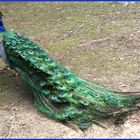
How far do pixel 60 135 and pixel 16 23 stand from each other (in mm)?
4998

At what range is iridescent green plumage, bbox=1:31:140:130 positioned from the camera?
4719mm

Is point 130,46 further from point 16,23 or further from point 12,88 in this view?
point 16,23

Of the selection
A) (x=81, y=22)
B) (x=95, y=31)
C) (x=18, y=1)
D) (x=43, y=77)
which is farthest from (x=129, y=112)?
(x=18, y=1)

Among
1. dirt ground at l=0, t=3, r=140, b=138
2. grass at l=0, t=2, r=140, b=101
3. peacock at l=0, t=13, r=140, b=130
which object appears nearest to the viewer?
peacock at l=0, t=13, r=140, b=130

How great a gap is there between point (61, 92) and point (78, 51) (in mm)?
2332

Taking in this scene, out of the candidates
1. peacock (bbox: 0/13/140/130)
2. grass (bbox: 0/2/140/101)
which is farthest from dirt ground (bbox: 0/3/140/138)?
peacock (bbox: 0/13/140/130)

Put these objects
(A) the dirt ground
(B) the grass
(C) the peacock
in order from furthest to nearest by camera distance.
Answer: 1. (B) the grass
2. (A) the dirt ground
3. (C) the peacock

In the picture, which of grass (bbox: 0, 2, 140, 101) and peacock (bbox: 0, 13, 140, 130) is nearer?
peacock (bbox: 0, 13, 140, 130)

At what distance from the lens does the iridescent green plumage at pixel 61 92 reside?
4719mm

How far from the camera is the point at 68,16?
9.27 metres

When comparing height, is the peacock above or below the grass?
above

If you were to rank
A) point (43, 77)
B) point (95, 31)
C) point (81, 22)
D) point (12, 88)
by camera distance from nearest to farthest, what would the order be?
point (43, 77) → point (12, 88) → point (95, 31) → point (81, 22)

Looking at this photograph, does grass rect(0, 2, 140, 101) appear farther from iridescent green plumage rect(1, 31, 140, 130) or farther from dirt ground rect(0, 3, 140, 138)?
iridescent green plumage rect(1, 31, 140, 130)

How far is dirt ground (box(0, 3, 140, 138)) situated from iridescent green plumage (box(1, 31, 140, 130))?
0.15 meters
